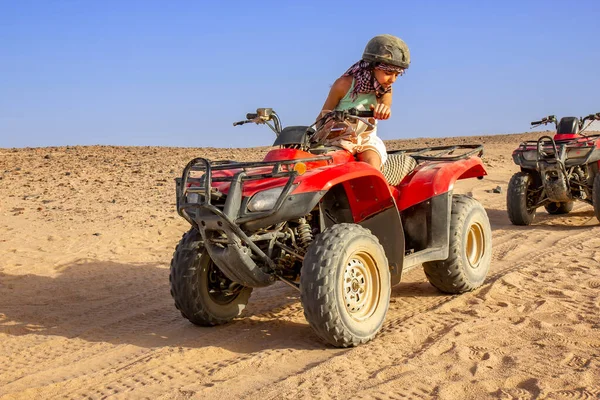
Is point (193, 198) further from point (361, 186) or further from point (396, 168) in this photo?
point (396, 168)

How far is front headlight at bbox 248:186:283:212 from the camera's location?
16.2 feet

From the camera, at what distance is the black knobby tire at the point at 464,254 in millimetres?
6469

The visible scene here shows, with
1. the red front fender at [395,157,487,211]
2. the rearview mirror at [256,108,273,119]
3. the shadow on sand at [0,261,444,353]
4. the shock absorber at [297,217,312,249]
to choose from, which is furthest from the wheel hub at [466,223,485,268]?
the rearview mirror at [256,108,273,119]

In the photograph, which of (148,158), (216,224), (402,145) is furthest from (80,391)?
(402,145)

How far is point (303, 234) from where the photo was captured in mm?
5441

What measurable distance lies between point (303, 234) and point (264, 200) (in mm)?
618

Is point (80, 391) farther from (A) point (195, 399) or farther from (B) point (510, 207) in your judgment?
(B) point (510, 207)

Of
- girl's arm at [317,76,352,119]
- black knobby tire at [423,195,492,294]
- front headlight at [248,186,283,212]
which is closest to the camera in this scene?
front headlight at [248,186,283,212]

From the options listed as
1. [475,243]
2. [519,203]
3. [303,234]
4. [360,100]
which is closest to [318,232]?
[303,234]

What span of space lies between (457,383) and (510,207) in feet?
24.3

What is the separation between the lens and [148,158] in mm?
18188

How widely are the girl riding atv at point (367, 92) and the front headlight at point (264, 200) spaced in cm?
97

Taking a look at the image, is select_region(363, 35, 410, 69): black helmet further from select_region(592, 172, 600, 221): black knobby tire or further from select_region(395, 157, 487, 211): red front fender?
select_region(592, 172, 600, 221): black knobby tire

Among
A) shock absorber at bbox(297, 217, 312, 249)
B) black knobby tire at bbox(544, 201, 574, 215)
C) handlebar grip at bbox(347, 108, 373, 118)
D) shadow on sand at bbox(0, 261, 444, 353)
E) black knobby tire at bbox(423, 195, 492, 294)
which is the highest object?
handlebar grip at bbox(347, 108, 373, 118)
